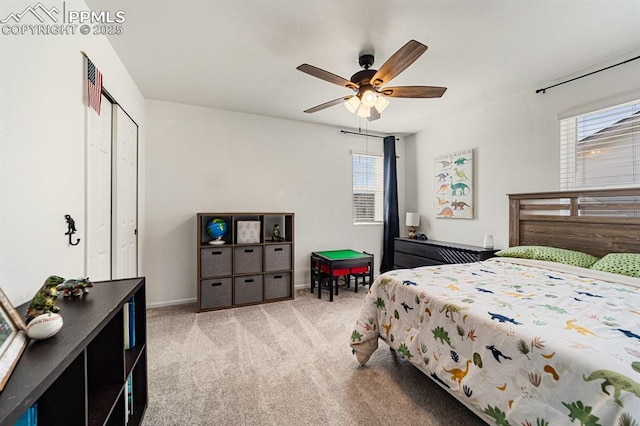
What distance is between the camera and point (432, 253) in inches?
148

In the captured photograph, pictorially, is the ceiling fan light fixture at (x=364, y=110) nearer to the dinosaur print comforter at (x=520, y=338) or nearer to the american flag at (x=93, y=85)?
the dinosaur print comforter at (x=520, y=338)

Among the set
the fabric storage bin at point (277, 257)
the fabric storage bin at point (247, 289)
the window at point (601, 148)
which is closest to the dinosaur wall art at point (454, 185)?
the window at point (601, 148)

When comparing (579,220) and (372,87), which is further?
(579,220)

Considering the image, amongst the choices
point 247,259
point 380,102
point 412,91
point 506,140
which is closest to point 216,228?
point 247,259

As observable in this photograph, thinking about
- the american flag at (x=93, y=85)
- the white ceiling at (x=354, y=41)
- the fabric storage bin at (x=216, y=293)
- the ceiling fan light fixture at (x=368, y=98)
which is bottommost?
the fabric storage bin at (x=216, y=293)

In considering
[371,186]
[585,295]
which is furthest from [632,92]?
[371,186]

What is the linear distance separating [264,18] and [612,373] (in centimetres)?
261

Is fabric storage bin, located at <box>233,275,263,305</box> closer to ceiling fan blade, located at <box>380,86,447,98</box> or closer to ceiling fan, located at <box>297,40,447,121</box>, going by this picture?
ceiling fan, located at <box>297,40,447,121</box>

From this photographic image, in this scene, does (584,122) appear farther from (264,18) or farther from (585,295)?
(264,18)

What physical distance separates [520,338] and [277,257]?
2.84 meters

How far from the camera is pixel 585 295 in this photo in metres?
1.69

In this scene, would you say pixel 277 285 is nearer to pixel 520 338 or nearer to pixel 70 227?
pixel 70 227

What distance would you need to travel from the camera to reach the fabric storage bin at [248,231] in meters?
3.45

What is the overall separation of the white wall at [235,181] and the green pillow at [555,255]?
2286mm
